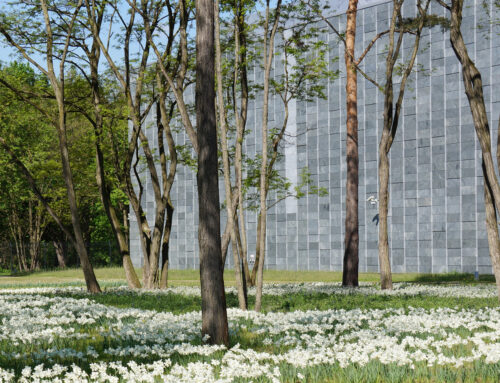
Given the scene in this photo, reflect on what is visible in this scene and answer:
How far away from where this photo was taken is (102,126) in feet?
71.1

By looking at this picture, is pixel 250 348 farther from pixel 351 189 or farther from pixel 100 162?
pixel 100 162

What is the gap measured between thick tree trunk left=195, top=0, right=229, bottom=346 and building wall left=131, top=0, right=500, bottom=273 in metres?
23.1

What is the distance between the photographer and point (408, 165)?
35.6 m

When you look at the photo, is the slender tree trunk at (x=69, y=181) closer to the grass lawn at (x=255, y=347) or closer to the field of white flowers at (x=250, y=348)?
the grass lawn at (x=255, y=347)

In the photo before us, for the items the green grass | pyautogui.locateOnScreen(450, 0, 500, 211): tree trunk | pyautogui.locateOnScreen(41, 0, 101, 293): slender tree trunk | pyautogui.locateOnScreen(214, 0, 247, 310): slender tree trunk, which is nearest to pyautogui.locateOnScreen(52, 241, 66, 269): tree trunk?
the green grass

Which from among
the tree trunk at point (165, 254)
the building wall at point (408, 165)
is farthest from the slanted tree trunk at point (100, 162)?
the building wall at point (408, 165)

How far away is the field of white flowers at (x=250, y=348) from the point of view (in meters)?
5.84

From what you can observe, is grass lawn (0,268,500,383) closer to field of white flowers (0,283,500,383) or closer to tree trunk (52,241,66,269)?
field of white flowers (0,283,500,383)

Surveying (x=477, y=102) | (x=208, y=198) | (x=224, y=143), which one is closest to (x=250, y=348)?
(x=208, y=198)

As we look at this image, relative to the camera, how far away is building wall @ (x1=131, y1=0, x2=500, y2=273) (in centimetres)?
3347

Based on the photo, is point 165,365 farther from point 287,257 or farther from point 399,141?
point 287,257

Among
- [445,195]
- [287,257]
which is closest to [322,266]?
[287,257]

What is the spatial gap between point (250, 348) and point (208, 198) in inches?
82.0

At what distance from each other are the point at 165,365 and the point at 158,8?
18.0 m
